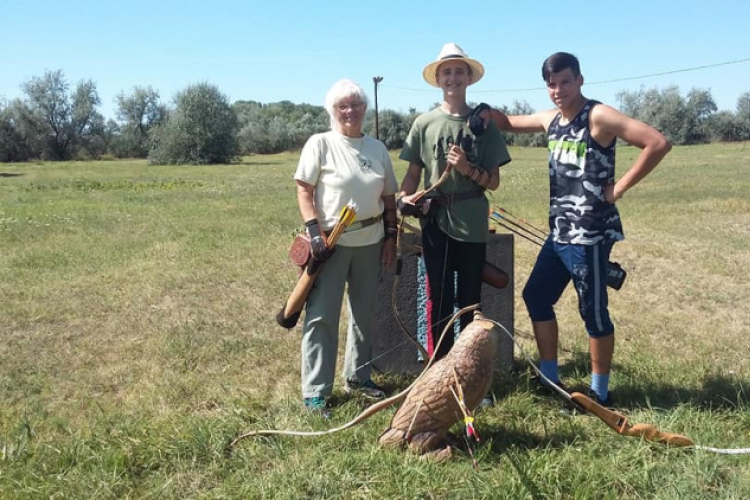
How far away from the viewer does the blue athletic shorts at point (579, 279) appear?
3.43 meters

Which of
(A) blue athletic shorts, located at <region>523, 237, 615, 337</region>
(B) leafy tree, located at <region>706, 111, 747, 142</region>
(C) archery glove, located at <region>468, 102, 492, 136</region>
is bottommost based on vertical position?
(A) blue athletic shorts, located at <region>523, 237, 615, 337</region>

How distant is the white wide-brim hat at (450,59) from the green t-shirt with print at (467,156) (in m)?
0.21

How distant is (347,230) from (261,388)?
1.41 m

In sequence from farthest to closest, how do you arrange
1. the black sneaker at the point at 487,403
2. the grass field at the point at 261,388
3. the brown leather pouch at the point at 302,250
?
1. the black sneaker at the point at 487,403
2. the brown leather pouch at the point at 302,250
3. the grass field at the point at 261,388

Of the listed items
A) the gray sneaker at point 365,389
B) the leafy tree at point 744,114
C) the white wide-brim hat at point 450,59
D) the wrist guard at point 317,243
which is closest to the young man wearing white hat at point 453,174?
the white wide-brim hat at point 450,59

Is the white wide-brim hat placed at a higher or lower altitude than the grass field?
higher

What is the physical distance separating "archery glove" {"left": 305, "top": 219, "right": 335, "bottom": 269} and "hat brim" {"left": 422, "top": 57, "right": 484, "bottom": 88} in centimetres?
111

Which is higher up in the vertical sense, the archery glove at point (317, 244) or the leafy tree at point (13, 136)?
the leafy tree at point (13, 136)

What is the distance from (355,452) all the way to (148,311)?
3735 millimetres

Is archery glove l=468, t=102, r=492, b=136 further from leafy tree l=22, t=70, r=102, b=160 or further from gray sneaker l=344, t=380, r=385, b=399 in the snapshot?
leafy tree l=22, t=70, r=102, b=160

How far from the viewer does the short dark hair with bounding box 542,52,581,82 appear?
3254 mm

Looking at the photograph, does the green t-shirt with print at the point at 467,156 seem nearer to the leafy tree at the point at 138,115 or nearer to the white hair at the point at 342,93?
the white hair at the point at 342,93

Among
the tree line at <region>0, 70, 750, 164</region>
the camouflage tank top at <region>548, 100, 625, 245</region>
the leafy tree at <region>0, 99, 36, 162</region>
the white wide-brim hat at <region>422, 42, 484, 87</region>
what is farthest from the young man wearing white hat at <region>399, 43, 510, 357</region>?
the leafy tree at <region>0, 99, 36, 162</region>

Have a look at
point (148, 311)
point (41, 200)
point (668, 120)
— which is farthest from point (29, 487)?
point (668, 120)
